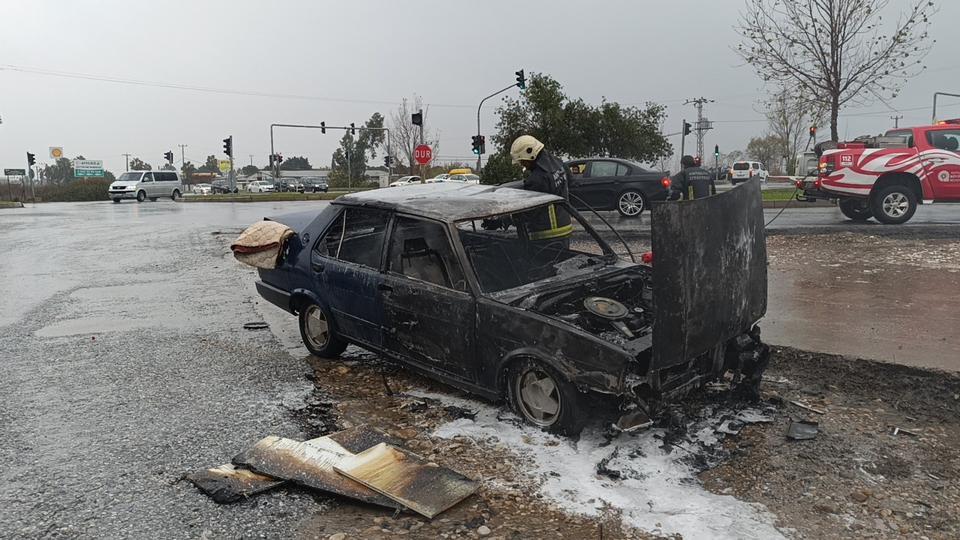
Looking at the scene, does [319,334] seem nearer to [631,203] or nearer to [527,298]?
[527,298]

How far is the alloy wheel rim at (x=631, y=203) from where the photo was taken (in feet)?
52.3

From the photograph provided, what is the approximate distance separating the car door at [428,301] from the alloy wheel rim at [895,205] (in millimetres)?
12022

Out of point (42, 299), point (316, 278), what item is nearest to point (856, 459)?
point (316, 278)

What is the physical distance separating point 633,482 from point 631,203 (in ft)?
43.5

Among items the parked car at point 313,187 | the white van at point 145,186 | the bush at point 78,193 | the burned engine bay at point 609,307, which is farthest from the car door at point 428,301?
the parked car at point 313,187

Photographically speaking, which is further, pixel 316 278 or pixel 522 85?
pixel 522 85

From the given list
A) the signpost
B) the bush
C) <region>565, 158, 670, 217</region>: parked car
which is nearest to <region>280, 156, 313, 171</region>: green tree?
the signpost

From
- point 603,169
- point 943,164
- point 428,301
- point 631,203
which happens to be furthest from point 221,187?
point 428,301

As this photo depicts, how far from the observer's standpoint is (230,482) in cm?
338

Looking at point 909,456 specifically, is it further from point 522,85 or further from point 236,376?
point 522,85

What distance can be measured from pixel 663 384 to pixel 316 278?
297 cm

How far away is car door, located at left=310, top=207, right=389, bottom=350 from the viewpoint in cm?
484

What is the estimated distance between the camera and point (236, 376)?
17.2ft

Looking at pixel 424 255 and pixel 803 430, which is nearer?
pixel 803 430
